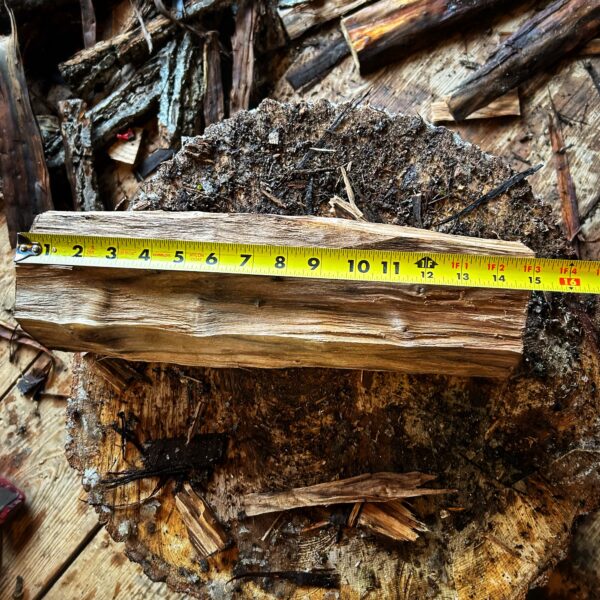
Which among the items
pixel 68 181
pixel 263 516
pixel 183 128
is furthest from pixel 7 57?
pixel 263 516

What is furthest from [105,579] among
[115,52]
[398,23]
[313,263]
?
[398,23]

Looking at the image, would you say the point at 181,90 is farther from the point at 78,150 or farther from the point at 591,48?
the point at 591,48

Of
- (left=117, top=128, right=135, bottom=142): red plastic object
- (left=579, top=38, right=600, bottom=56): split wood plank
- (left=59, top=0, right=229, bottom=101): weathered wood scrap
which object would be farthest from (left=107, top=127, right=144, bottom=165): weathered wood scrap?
(left=579, top=38, right=600, bottom=56): split wood plank

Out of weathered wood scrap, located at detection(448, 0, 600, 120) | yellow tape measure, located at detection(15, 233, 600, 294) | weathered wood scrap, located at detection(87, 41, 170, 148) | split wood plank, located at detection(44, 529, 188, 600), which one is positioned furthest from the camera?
weathered wood scrap, located at detection(87, 41, 170, 148)

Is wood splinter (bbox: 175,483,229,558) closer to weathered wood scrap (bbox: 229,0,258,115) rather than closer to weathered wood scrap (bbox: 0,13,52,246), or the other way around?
weathered wood scrap (bbox: 0,13,52,246)

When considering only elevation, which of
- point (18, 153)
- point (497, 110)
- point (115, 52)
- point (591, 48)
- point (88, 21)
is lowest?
point (497, 110)

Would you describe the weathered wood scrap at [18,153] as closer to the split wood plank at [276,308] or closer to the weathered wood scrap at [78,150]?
the weathered wood scrap at [78,150]

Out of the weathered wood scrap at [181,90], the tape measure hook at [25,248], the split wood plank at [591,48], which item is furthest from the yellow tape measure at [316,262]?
the split wood plank at [591,48]
